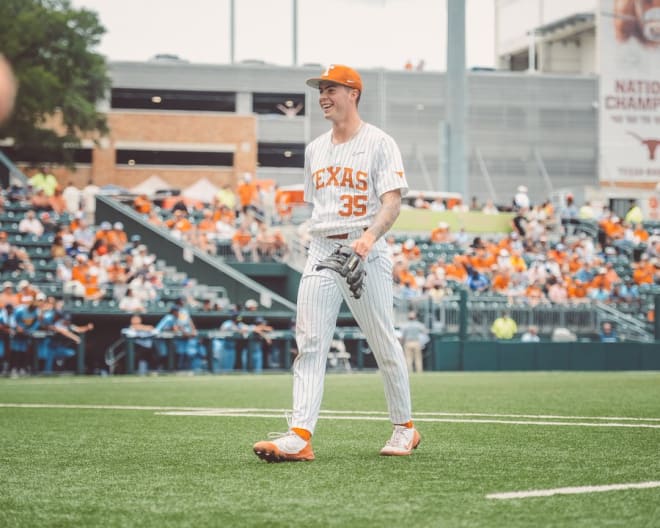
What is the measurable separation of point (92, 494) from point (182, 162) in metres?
58.5

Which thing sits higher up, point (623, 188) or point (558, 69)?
point (558, 69)

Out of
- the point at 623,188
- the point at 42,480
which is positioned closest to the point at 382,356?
the point at 42,480

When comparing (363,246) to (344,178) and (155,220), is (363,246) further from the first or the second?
(155,220)

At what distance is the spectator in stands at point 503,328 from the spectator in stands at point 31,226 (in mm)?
11012

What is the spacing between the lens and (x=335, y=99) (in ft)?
22.5

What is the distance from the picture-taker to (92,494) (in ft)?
16.8

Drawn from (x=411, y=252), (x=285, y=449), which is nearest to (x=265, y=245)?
(x=411, y=252)

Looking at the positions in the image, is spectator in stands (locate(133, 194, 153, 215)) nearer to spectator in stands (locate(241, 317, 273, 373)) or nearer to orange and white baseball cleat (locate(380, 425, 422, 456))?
spectator in stands (locate(241, 317, 273, 373))

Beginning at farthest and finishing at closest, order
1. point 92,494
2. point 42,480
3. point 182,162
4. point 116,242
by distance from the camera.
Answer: point 182,162 < point 116,242 < point 42,480 < point 92,494

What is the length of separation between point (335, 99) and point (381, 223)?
81 cm

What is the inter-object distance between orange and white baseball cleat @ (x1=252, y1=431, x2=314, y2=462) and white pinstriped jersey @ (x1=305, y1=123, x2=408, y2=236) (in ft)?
3.99

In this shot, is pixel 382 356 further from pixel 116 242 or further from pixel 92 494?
pixel 116 242

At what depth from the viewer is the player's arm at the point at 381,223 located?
6449 millimetres

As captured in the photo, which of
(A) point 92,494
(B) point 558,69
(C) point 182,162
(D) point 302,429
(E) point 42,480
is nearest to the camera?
(A) point 92,494
